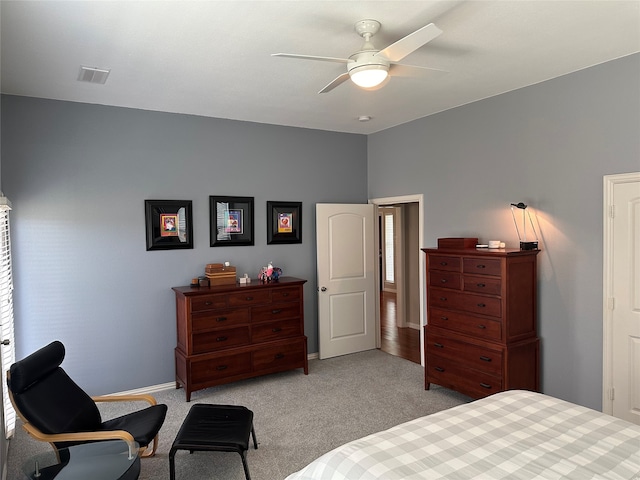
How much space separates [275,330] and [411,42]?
327 centimetres

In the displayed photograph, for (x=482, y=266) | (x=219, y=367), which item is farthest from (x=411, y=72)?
(x=219, y=367)

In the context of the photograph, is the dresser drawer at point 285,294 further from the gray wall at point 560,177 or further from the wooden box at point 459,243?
the gray wall at point 560,177

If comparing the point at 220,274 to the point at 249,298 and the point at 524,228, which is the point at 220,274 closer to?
the point at 249,298

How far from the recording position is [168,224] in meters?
4.51

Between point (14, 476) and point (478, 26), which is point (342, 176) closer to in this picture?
point (478, 26)

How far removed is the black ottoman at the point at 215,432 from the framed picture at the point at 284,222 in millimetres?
2406

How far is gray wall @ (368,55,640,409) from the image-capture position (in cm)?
331

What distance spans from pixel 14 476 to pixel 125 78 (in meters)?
3.02

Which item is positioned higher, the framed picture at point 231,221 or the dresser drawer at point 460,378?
the framed picture at point 231,221

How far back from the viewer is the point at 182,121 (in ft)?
15.0

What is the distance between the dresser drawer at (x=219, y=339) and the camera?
13.8 feet

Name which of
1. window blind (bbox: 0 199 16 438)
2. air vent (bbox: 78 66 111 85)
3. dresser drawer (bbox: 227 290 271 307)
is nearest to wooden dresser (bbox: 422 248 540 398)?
dresser drawer (bbox: 227 290 271 307)

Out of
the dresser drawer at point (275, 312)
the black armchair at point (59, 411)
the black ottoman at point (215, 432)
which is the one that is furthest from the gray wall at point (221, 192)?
the black ottoman at point (215, 432)

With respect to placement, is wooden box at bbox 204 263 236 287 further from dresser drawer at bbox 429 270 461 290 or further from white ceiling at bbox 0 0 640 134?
dresser drawer at bbox 429 270 461 290
